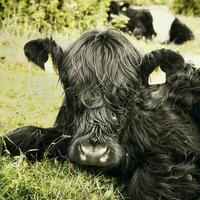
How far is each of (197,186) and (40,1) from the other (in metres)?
7.92

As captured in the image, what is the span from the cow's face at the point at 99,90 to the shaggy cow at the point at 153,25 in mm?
10665

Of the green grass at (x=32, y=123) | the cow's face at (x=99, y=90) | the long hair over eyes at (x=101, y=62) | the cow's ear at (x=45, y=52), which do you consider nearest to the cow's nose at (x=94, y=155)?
the cow's face at (x=99, y=90)

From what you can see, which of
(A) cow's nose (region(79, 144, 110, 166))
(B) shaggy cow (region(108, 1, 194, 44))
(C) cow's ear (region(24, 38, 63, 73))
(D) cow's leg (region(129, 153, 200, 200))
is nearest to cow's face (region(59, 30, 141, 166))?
(A) cow's nose (region(79, 144, 110, 166))

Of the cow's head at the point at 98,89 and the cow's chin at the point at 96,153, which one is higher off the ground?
the cow's head at the point at 98,89

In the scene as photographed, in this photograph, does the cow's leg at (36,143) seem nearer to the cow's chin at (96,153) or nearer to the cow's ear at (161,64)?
the cow's chin at (96,153)

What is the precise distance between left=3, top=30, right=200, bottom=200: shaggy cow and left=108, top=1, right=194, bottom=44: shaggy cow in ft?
35.1

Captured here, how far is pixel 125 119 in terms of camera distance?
4.93 meters

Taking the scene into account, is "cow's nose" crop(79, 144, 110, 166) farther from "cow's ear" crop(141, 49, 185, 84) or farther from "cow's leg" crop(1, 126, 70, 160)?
"cow's ear" crop(141, 49, 185, 84)

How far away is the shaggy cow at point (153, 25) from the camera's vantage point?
16228 millimetres

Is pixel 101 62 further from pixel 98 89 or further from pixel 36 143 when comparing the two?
pixel 36 143

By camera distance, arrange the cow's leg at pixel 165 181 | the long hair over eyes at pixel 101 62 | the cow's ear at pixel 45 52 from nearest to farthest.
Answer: the cow's leg at pixel 165 181 < the long hair over eyes at pixel 101 62 < the cow's ear at pixel 45 52

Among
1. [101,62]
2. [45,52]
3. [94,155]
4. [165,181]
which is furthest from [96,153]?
[45,52]

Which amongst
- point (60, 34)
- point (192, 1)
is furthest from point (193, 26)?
point (60, 34)

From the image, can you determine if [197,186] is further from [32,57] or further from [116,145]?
[32,57]
